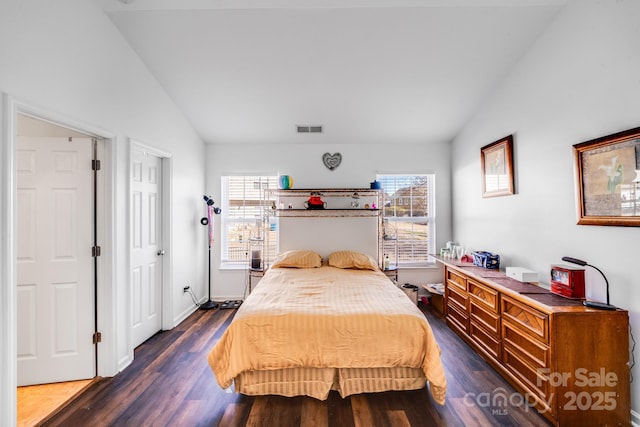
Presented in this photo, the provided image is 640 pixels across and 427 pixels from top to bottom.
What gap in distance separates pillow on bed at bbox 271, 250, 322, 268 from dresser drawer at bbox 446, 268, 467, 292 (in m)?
1.72

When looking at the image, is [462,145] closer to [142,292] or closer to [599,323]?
[599,323]

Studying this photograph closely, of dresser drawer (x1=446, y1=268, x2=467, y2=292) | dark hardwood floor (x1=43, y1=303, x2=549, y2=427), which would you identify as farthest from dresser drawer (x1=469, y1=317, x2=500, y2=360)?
Answer: dresser drawer (x1=446, y1=268, x2=467, y2=292)

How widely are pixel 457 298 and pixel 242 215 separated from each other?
3.34 m

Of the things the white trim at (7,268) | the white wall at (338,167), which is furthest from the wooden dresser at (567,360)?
the white trim at (7,268)

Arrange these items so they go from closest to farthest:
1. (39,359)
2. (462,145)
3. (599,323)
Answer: (599,323), (39,359), (462,145)

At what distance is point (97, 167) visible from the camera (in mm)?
2453

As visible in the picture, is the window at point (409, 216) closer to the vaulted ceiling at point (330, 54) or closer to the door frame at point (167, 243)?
the vaulted ceiling at point (330, 54)

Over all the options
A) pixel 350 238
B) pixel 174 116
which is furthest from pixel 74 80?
pixel 350 238

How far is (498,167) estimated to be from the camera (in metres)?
3.19

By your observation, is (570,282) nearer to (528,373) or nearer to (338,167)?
(528,373)

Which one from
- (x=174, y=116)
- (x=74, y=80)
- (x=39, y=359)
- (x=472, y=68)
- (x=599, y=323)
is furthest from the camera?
(x=174, y=116)

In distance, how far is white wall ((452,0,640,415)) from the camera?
1860 millimetres

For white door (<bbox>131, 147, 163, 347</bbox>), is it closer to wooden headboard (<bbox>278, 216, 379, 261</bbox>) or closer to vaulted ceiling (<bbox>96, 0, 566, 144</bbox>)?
vaulted ceiling (<bbox>96, 0, 566, 144</bbox>)

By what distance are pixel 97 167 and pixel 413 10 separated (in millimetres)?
3099
